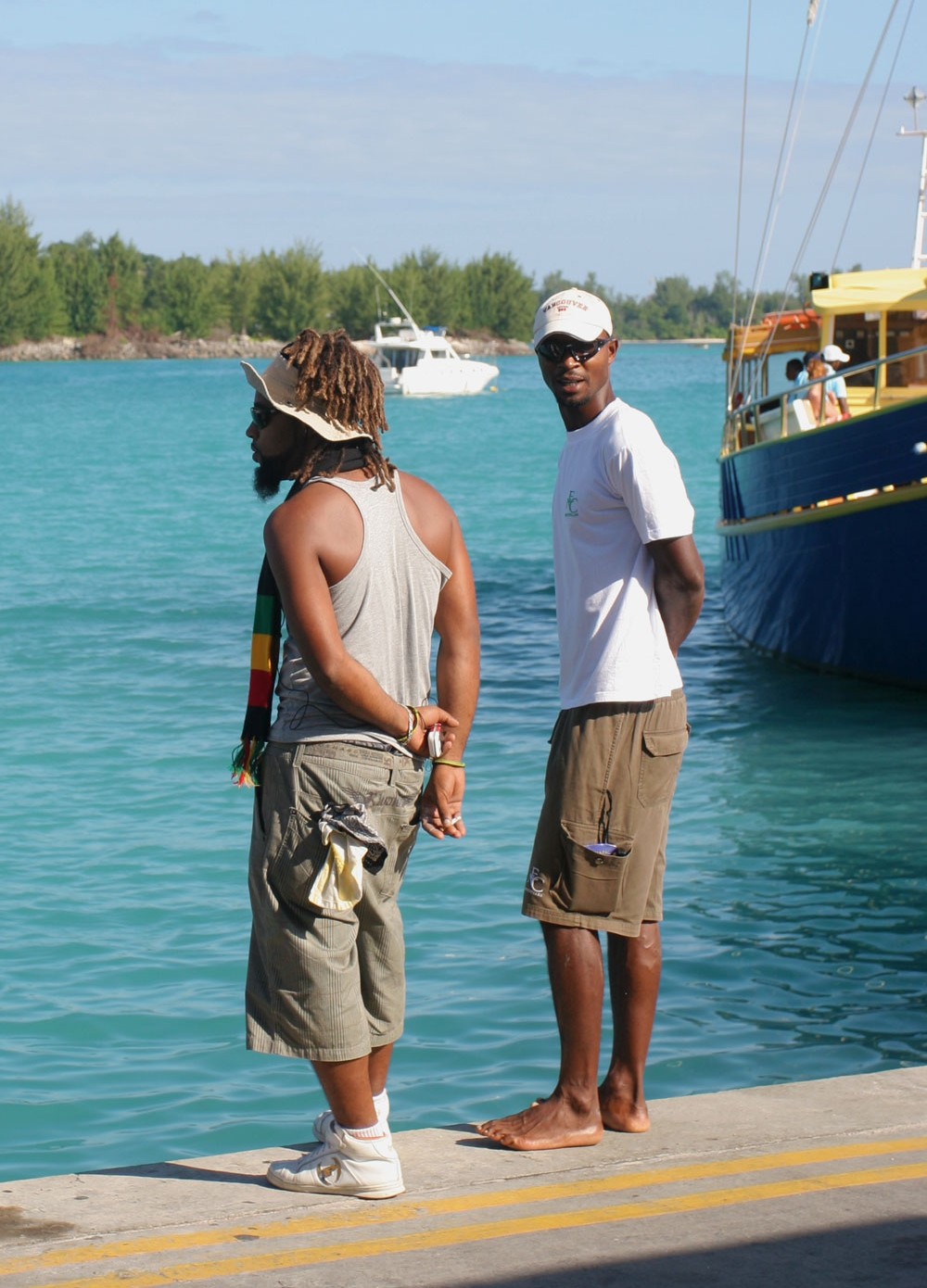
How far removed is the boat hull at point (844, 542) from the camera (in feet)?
42.4

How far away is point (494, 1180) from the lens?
154 inches

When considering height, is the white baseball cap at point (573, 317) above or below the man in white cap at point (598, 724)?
above

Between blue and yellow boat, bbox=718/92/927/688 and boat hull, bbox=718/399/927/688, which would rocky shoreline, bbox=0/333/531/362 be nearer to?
blue and yellow boat, bbox=718/92/927/688

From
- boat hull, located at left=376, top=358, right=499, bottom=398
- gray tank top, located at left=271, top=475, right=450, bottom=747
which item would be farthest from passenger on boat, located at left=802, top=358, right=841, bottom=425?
boat hull, located at left=376, top=358, right=499, bottom=398

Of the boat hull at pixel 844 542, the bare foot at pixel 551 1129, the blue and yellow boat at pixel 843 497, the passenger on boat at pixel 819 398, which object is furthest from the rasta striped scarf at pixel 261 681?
the passenger on boat at pixel 819 398

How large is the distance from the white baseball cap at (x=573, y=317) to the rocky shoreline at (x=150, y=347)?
568 feet

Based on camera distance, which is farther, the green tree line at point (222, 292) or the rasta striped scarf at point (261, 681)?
the green tree line at point (222, 292)

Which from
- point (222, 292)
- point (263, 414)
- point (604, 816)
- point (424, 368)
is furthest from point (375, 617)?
point (222, 292)

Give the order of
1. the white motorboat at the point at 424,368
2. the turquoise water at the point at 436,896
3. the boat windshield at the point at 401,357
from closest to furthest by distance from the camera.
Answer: the turquoise water at the point at 436,896, the white motorboat at the point at 424,368, the boat windshield at the point at 401,357

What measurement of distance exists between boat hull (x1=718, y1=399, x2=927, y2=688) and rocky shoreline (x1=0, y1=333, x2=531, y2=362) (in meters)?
162

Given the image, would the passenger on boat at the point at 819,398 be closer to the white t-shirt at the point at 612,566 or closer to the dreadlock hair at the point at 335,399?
the white t-shirt at the point at 612,566

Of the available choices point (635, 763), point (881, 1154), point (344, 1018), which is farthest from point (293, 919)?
point (881, 1154)

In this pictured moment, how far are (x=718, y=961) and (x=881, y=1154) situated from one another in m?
3.68

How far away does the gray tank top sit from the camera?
3.75m
